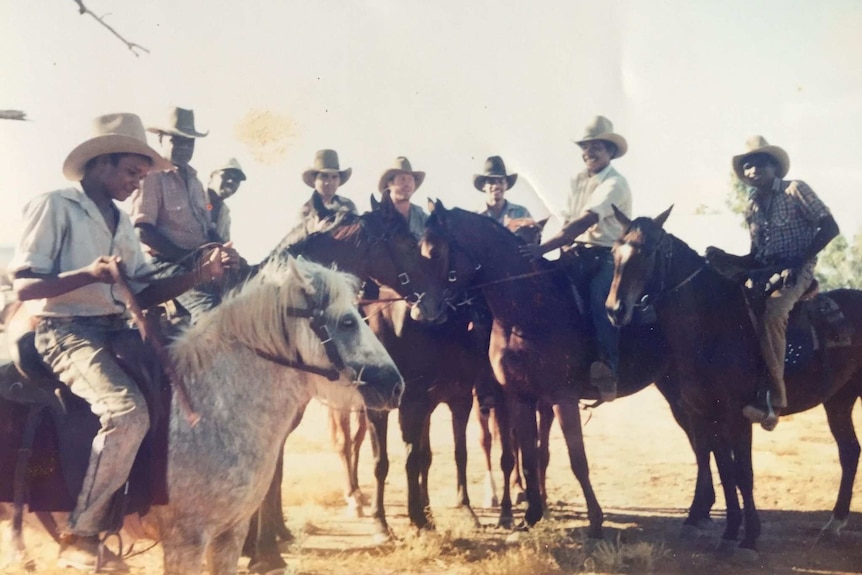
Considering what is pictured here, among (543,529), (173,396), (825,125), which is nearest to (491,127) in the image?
(825,125)

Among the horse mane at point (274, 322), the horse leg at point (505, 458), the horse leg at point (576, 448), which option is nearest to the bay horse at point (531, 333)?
the horse leg at point (576, 448)

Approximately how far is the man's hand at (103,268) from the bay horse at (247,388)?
0.53 meters

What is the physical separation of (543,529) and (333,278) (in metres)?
3.61

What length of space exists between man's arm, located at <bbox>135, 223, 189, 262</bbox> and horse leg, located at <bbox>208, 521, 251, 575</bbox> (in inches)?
104

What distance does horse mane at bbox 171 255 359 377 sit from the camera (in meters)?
3.61

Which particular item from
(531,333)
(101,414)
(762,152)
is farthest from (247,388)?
(762,152)

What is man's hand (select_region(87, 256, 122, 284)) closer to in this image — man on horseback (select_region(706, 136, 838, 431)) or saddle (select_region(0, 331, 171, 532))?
saddle (select_region(0, 331, 171, 532))

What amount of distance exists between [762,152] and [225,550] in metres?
5.64

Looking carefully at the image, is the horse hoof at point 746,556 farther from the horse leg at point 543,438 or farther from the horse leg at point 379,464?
the horse leg at point 379,464

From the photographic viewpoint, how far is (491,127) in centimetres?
691

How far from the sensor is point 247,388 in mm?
3631

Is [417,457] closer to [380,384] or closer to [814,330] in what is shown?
[380,384]

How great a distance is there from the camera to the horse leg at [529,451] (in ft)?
19.2

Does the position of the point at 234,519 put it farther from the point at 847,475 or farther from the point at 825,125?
the point at 825,125
